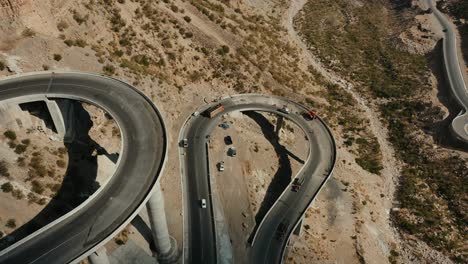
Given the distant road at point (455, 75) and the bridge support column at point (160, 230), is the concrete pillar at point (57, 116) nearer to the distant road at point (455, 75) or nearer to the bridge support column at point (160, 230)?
the bridge support column at point (160, 230)

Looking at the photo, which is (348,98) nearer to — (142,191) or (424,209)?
(424,209)

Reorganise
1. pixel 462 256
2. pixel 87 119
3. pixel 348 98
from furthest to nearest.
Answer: pixel 348 98 → pixel 462 256 → pixel 87 119

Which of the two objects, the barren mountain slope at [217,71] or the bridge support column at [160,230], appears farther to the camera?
the barren mountain slope at [217,71]

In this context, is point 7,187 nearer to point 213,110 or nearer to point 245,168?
point 213,110

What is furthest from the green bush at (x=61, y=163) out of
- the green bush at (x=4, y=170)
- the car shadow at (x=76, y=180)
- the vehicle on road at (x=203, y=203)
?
the vehicle on road at (x=203, y=203)

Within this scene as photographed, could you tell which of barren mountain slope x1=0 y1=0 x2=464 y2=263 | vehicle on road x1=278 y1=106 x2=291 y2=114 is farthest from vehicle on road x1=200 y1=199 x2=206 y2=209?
vehicle on road x1=278 y1=106 x2=291 y2=114

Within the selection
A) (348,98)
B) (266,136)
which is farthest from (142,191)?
(348,98)
